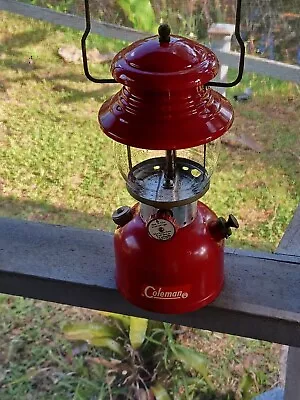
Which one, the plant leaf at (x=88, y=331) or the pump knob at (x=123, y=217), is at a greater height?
the pump knob at (x=123, y=217)

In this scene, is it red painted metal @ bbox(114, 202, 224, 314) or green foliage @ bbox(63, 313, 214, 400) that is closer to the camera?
red painted metal @ bbox(114, 202, 224, 314)

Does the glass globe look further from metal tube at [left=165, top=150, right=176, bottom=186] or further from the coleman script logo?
the coleman script logo

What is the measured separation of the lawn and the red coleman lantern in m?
0.54

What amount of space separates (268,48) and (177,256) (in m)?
1.15

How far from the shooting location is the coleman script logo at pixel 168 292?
80 centimetres

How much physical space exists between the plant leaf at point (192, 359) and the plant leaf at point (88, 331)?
0.48 ft

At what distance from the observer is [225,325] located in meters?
0.85

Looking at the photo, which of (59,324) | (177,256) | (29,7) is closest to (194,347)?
(59,324)

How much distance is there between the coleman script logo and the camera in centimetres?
80

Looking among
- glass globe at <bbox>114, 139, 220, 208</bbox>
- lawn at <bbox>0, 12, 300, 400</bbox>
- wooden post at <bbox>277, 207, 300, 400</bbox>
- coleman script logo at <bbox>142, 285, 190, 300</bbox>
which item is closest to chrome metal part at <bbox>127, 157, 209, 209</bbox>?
glass globe at <bbox>114, 139, 220, 208</bbox>

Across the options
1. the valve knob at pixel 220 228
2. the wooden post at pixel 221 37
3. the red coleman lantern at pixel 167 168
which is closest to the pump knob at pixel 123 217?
the red coleman lantern at pixel 167 168

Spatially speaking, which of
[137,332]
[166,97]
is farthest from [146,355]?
[166,97]

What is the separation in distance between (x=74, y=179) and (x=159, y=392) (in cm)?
57

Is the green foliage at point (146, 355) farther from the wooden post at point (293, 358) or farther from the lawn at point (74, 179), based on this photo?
the wooden post at point (293, 358)
